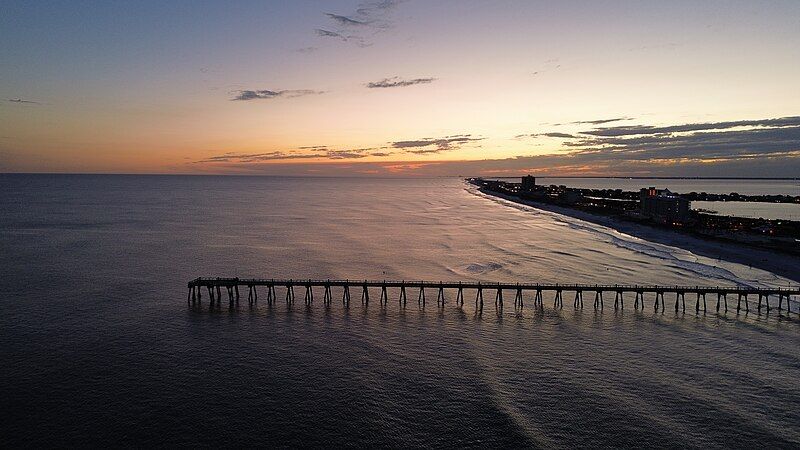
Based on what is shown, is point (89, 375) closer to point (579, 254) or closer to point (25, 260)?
point (25, 260)

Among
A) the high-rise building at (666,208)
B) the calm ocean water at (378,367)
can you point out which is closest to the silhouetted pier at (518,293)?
the calm ocean water at (378,367)

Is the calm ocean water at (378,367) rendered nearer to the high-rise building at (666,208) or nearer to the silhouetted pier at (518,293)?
the silhouetted pier at (518,293)

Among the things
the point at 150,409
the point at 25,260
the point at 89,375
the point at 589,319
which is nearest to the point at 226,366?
the point at 150,409

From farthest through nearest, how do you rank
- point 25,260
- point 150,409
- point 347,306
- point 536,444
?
point 25,260 → point 347,306 → point 150,409 → point 536,444

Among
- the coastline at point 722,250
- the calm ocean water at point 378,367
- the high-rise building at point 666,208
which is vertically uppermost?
the high-rise building at point 666,208

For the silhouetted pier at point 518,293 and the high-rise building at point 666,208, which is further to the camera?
the high-rise building at point 666,208

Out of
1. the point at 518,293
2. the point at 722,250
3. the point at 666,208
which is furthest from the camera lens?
the point at 666,208

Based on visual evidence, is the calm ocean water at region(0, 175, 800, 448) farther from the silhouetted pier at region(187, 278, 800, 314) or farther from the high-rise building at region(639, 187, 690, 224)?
the high-rise building at region(639, 187, 690, 224)

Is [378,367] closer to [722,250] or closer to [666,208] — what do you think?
[722,250]

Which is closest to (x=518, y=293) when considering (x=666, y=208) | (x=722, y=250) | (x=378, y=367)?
(x=378, y=367)

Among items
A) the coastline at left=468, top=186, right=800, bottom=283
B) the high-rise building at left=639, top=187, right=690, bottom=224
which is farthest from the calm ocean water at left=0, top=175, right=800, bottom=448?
the high-rise building at left=639, top=187, right=690, bottom=224

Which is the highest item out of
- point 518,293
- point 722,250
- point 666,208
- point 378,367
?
point 666,208
